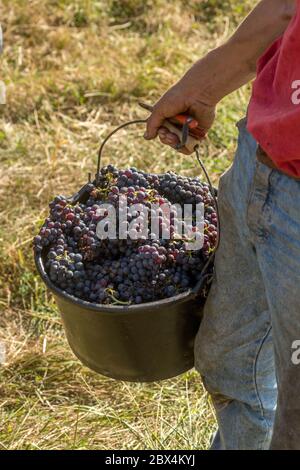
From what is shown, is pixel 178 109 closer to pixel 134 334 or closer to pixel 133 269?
pixel 133 269

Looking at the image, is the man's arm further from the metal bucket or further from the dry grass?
the dry grass

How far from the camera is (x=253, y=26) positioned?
1.69 m

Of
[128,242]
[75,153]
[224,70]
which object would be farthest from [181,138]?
[75,153]

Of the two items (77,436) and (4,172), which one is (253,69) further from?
A: (4,172)

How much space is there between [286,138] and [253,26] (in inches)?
13.1

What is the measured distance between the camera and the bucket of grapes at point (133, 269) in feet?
6.39

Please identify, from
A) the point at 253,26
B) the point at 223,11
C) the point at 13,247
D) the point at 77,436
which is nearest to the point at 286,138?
the point at 253,26

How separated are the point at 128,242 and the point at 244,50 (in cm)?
59

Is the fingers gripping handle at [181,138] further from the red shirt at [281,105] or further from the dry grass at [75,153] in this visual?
the dry grass at [75,153]

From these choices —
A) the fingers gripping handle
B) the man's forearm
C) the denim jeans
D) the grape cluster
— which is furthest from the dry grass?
the man's forearm

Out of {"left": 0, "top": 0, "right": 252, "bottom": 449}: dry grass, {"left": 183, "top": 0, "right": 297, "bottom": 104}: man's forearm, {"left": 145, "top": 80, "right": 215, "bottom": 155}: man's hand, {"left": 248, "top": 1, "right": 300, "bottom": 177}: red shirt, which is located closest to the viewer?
{"left": 248, "top": 1, "right": 300, "bottom": 177}: red shirt

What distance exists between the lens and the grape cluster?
1.96m

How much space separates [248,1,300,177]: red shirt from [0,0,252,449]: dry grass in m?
1.24
